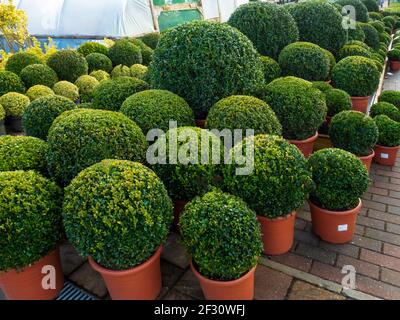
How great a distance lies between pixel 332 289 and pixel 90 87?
685cm

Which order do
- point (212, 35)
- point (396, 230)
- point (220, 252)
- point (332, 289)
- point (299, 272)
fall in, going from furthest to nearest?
point (212, 35) < point (396, 230) < point (299, 272) < point (332, 289) < point (220, 252)

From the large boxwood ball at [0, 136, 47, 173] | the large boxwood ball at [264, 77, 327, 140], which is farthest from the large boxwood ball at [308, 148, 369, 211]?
the large boxwood ball at [0, 136, 47, 173]

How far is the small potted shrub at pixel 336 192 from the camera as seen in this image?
3.35 metres

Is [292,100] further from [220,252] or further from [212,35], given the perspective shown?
[220,252]

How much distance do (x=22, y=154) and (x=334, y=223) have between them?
3.25 metres

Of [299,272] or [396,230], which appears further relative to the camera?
[396,230]

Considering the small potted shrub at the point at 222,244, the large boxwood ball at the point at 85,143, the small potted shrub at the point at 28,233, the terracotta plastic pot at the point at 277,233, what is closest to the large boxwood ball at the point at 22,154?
the large boxwood ball at the point at 85,143

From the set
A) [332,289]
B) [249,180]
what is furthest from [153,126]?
[332,289]

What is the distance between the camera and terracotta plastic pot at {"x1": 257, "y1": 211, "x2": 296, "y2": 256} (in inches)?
127

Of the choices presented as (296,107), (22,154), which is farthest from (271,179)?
(22,154)

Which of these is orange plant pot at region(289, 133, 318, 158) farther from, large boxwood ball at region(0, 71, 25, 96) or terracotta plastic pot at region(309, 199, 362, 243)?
large boxwood ball at region(0, 71, 25, 96)

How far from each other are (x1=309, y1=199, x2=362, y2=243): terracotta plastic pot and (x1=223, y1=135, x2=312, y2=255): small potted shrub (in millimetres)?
425

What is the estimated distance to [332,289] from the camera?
297 centimetres

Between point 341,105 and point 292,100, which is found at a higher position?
point 292,100
